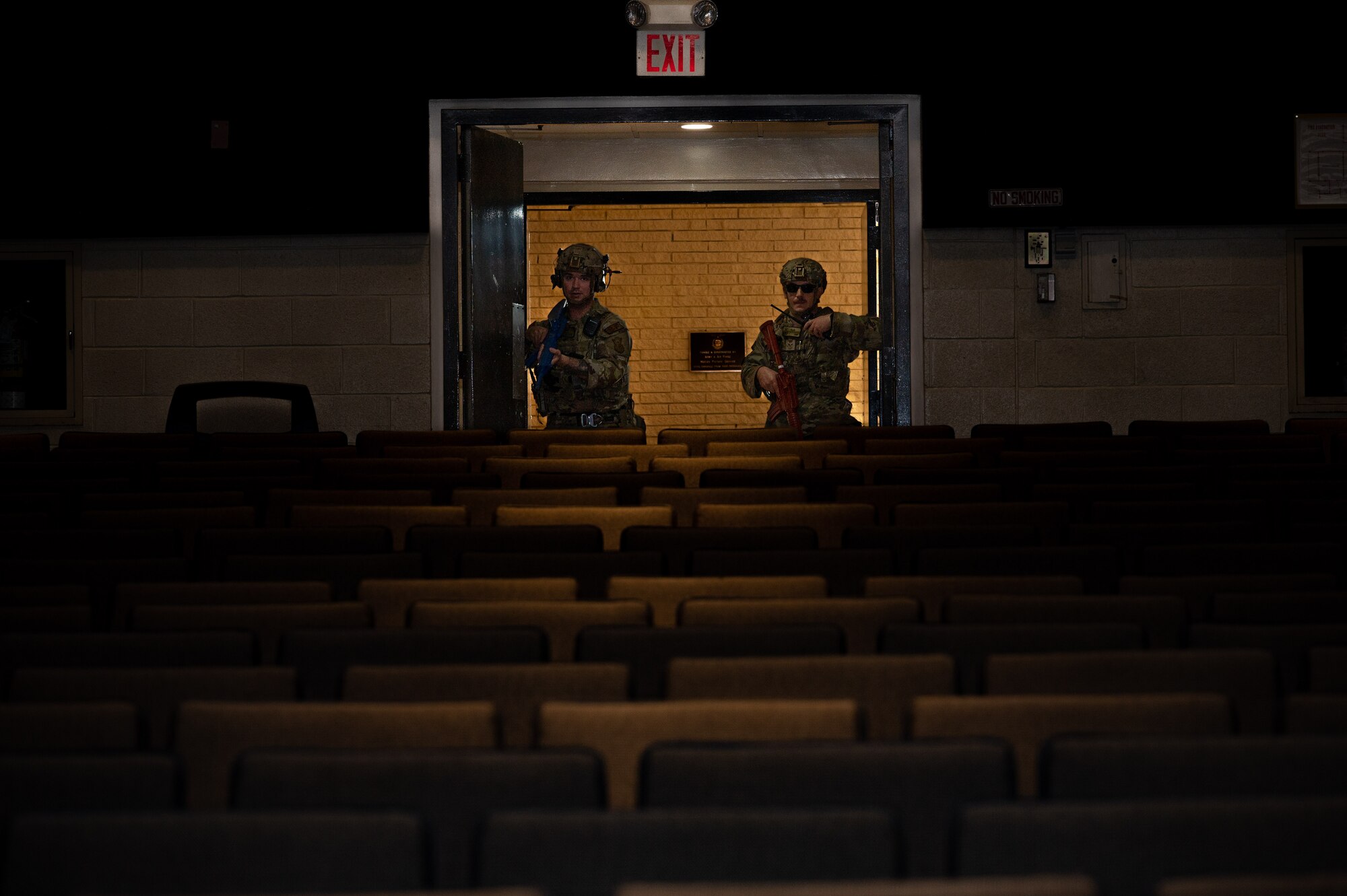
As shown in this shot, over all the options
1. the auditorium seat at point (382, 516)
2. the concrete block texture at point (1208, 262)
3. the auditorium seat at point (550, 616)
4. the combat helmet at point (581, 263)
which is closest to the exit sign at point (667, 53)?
the combat helmet at point (581, 263)

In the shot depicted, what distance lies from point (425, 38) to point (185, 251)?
211cm

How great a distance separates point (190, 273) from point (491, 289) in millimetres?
1965

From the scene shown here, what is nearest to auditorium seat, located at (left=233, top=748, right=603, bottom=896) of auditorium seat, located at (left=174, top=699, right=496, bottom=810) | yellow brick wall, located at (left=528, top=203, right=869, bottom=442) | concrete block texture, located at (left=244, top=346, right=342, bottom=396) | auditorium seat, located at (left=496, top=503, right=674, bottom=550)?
auditorium seat, located at (left=174, top=699, right=496, bottom=810)

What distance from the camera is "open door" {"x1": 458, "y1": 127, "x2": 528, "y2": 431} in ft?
28.0

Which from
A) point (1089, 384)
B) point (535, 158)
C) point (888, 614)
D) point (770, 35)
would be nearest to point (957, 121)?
point (770, 35)

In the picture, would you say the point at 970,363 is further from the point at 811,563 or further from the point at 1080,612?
the point at 1080,612

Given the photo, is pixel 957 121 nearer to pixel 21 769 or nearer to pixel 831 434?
pixel 831 434

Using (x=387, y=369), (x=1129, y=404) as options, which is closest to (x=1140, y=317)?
(x=1129, y=404)

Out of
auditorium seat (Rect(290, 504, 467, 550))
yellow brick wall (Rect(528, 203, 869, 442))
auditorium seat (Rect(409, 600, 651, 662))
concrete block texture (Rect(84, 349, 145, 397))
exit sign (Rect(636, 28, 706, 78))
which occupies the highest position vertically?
exit sign (Rect(636, 28, 706, 78))

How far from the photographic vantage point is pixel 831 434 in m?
6.52

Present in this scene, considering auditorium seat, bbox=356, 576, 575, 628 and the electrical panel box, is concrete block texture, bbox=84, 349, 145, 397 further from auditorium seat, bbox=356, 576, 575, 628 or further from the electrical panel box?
the electrical panel box

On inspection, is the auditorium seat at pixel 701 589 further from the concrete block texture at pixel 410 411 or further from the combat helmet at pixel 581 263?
the concrete block texture at pixel 410 411

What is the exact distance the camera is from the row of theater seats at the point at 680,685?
6.06ft

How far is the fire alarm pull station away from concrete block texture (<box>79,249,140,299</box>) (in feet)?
19.3
